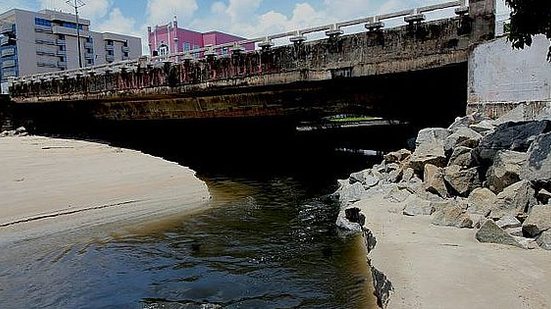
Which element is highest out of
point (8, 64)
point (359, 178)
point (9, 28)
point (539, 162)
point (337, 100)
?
point (9, 28)

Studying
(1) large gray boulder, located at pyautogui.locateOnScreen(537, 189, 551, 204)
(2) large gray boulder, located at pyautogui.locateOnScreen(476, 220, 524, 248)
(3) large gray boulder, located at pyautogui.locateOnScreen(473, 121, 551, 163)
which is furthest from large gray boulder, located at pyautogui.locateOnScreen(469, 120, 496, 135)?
(2) large gray boulder, located at pyautogui.locateOnScreen(476, 220, 524, 248)

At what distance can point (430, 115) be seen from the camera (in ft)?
65.2

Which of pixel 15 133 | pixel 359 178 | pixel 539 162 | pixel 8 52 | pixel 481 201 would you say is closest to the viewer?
pixel 539 162

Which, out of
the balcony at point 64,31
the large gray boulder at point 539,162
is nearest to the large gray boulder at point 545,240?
the large gray boulder at point 539,162

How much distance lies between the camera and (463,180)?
1073cm

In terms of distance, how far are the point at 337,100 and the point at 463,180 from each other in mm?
10869

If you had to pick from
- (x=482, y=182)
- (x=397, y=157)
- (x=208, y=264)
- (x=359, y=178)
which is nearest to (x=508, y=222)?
(x=482, y=182)

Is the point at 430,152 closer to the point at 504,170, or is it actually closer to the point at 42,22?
the point at 504,170

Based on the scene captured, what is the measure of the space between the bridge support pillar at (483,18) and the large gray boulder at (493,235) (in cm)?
1056

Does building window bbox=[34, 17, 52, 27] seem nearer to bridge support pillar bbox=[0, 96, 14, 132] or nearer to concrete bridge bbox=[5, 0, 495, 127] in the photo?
bridge support pillar bbox=[0, 96, 14, 132]

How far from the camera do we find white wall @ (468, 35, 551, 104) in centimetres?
1316

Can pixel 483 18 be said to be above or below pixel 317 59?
above

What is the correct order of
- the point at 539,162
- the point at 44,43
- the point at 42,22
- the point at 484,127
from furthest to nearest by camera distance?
the point at 42,22
the point at 44,43
the point at 484,127
the point at 539,162

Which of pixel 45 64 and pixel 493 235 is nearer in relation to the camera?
pixel 493 235
